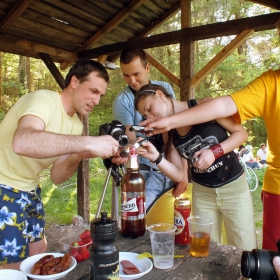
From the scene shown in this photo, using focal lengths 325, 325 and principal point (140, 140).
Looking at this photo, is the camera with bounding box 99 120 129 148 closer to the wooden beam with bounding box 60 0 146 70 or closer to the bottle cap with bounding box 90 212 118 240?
the bottle cap with bounding box 90 212 118 240

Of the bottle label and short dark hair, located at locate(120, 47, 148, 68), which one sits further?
short dark hair, located at locate(120, 47, 148, 68)

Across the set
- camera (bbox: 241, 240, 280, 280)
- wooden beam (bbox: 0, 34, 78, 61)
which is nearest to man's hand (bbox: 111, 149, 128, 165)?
camera (bbox: 241, 240, 280, 280)

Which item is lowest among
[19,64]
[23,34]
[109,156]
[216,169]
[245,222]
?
[245,222]

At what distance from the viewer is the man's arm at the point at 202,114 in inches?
80.1

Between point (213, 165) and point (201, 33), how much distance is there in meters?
2.77

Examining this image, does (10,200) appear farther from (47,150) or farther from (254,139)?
(254,139)

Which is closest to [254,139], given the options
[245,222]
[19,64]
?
[19,64]

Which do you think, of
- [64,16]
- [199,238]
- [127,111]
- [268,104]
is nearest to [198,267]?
[199,238]

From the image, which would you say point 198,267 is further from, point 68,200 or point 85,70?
point 68,200

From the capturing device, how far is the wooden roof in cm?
410

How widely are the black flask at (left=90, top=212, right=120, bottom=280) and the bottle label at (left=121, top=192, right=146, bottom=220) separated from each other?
0.51 metres

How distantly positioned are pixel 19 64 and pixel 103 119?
5.77m

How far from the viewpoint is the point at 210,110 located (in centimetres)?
205

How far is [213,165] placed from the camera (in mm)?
2312
